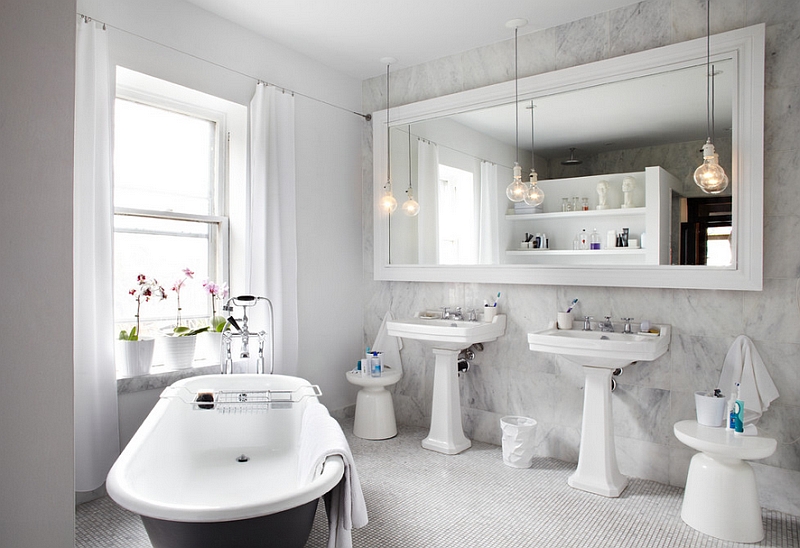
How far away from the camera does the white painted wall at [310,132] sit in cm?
297

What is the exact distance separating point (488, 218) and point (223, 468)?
219 centimetres

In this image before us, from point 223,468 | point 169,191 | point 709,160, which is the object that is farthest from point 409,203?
point 223,468

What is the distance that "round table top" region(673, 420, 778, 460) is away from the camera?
2277mm

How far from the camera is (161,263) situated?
3.26 metres

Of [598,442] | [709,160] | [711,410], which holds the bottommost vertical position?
[598,442]

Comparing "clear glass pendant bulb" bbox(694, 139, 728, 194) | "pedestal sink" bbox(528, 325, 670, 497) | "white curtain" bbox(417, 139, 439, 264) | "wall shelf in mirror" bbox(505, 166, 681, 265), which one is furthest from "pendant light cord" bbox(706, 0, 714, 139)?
"white curtain" bbox(417, 139, 439, 264)

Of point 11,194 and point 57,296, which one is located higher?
point 11,194

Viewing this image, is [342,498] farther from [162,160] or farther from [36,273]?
[162,160]

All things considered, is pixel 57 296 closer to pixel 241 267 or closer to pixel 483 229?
pixel 241 267

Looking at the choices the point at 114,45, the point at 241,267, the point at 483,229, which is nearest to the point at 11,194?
Result: the point at 114,45

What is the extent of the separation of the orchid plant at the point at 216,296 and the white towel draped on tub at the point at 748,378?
2791mm

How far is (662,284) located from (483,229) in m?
1.17

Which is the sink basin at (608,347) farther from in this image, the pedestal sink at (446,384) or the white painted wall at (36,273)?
the white painted wall at (36,273)

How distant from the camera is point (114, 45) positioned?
2.78 meters
